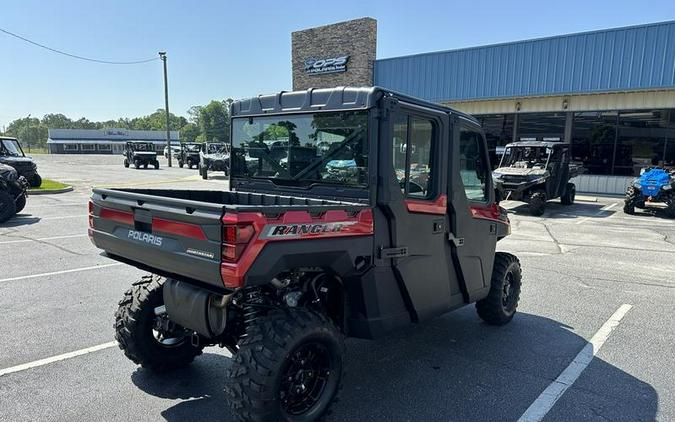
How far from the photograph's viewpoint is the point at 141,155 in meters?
34.6

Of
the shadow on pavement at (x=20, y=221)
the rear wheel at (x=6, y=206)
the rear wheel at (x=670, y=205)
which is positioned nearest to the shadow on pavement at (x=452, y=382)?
the shadow on pavement at (x=20, y=221)

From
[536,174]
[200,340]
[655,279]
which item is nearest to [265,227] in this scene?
[200,340]

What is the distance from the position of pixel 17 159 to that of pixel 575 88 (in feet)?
72.1

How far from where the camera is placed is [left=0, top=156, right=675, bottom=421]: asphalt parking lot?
334 cm

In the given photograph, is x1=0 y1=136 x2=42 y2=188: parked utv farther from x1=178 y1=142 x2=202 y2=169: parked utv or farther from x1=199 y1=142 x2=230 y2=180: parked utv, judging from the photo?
x1=178 y1=142 x2=202 y2=169: parked utv

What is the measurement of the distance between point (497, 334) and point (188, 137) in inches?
6010

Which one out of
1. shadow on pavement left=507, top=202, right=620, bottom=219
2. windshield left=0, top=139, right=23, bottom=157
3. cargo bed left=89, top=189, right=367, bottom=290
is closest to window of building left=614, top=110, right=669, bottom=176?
shadow on pavement left=507, top=202, right=620, bottom=219

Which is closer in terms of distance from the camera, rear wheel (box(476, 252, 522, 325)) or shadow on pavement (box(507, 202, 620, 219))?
rear wheel (box(476, 252, 522, 325))

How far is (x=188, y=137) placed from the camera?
483 ft

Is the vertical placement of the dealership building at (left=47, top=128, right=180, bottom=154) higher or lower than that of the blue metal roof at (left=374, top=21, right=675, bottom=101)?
lower

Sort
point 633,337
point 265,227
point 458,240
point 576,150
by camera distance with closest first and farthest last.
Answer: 1. point 265,227
2. point 458,240
3. point 633,337
4. point 576,150

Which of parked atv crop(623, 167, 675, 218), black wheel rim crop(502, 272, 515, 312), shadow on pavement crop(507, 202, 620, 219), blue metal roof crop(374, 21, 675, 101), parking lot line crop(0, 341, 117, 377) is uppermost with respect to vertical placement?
blue metal roof crop(374, 21, 675, 101)

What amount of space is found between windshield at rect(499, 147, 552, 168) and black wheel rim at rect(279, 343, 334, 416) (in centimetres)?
1397

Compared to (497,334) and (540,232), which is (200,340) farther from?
(540,232)
